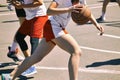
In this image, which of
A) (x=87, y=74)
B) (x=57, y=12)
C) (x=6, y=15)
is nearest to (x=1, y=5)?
(x=6, y=15)

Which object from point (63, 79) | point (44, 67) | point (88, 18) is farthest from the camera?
point (44, 67)

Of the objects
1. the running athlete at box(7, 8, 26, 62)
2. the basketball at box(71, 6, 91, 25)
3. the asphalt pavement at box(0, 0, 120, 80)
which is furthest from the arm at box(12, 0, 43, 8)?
the asphalt pavement at box(0, 0, 120, 80)

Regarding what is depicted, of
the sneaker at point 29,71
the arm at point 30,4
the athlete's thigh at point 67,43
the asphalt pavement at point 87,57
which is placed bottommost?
the asphalt pavement at point 87,57

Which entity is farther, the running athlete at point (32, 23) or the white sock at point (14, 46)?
the white sock at point (14, 46)

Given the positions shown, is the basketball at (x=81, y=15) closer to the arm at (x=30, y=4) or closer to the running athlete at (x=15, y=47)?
the arm at (x=30, y=4)

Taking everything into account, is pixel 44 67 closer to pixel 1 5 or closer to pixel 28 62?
pixel 28 62

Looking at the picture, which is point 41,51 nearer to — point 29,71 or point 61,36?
point 61,36

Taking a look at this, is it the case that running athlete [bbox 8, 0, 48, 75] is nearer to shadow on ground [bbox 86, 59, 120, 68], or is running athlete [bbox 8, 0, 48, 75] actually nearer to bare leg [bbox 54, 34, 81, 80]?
bare leg [bbox 54, 34, 81, 80]

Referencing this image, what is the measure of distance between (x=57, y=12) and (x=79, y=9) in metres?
0.30

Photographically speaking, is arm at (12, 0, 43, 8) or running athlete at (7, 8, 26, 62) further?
running athlete at (7, 8, 26, 62)

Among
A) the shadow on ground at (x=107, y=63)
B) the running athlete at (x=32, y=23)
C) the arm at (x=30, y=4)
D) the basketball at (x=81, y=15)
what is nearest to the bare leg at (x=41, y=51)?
the basketball at (x=81, y=15)

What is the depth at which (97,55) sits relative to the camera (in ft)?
26.1

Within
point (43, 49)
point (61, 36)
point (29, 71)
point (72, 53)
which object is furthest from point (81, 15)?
point (29, 71)

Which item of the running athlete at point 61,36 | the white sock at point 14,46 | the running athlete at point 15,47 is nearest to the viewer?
the running athlete at point 61,36
